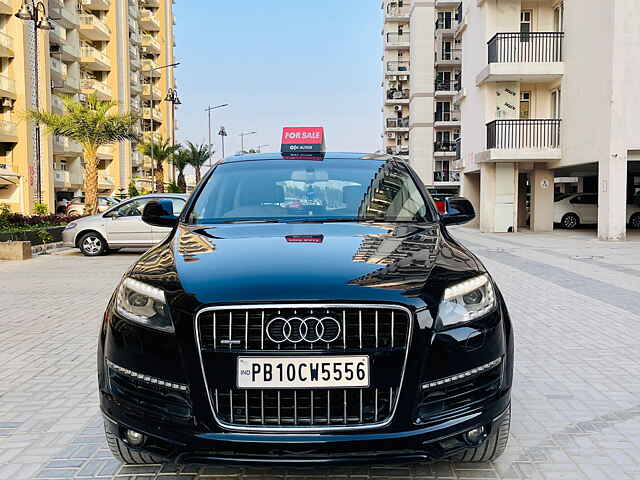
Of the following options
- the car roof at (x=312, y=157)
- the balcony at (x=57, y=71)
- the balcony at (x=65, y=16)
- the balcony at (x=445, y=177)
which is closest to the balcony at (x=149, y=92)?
the balcony at (x=65, y=16)

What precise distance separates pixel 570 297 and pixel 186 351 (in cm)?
766

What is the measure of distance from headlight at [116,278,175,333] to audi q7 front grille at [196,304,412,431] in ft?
0.67

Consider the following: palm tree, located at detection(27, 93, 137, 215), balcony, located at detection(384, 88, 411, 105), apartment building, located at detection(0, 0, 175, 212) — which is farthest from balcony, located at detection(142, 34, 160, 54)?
palm tree, located at detection(27, 93, 137, 215)

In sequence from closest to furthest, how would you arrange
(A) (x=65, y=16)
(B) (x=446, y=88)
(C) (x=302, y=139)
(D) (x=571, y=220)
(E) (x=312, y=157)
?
1. (E) (x=312, y=157)
2. (C) (x=302, y=139)
3. (D) (x=571, y=220)
4. (A) (x=65, y=16)
5. (B) (x=446, y=88)

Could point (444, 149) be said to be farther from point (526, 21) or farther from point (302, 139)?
point (302, 139)

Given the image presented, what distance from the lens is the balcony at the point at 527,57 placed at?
2466 centimetres

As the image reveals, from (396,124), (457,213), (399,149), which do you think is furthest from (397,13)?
(457,213)

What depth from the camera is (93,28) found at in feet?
165

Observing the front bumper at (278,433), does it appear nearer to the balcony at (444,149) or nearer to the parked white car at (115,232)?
the parked white car at (115,232)

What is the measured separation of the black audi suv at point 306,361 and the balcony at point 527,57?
77.8ft

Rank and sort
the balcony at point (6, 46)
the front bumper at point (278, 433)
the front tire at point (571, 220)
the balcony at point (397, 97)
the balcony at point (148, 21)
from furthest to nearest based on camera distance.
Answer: the balcony at point (397, 97) < the balcony at point (148, 21) < the balcony at point (6, 46) < the front tire at point (571, 220) < the front bumper at point (278, 433)

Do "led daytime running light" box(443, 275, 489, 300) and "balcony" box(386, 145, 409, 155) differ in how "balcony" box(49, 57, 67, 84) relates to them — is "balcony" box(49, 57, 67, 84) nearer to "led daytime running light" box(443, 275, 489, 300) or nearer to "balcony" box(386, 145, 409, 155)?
"balcony" box(386, 145, 409, 155)

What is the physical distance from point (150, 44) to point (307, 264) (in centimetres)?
7123

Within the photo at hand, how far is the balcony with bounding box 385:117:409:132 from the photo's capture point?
7538 cm
